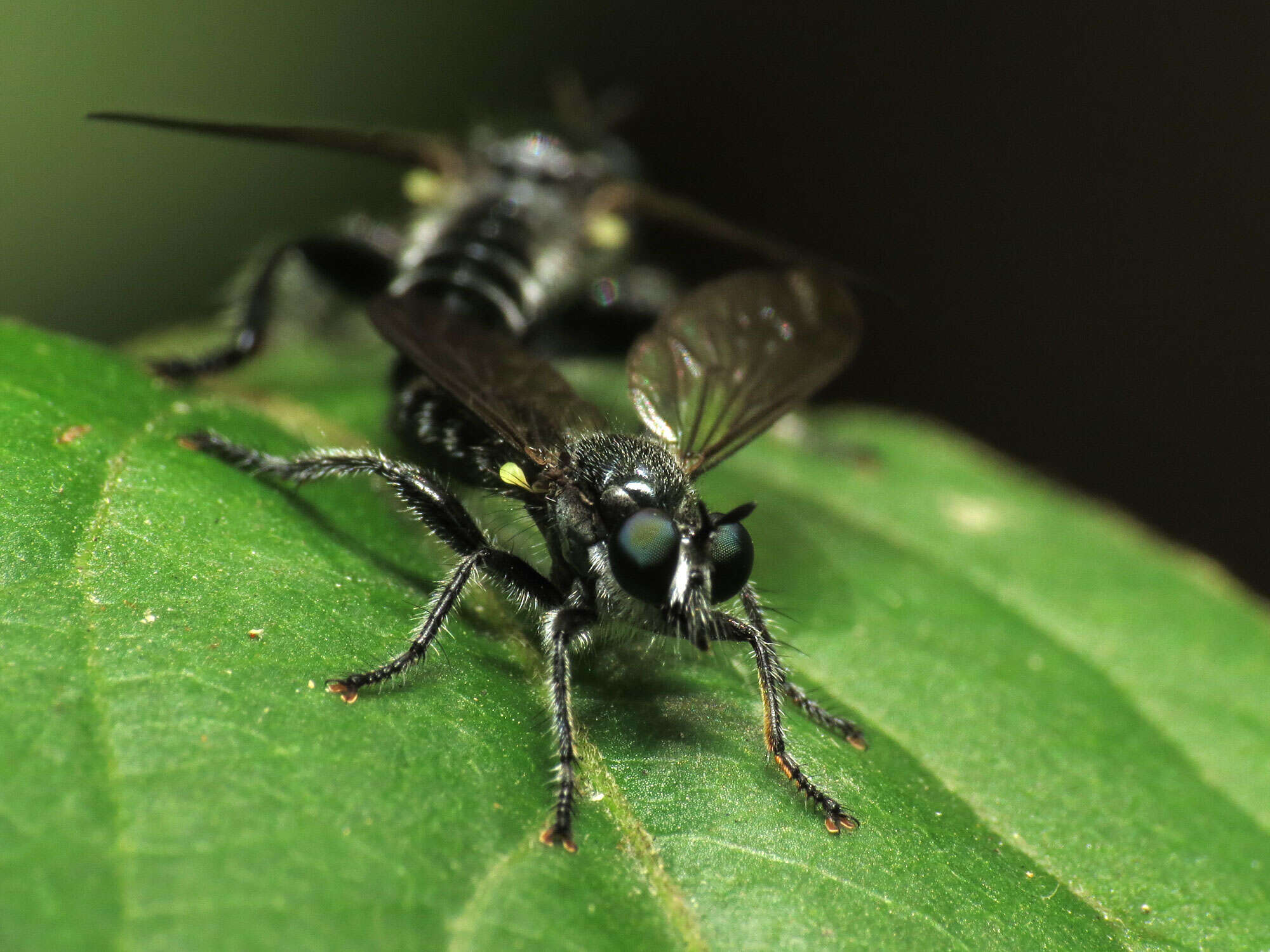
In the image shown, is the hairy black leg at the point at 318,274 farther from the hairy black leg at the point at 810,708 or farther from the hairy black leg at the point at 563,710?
the hairy black leg at the point at 810,708

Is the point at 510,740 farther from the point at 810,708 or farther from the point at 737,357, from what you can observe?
the point at 737,357

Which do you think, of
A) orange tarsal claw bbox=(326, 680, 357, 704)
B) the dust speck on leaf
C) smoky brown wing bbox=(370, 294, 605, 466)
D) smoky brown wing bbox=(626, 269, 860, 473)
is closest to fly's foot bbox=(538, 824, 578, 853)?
orange tarsal claw bbox=(326, 680, 357, 704)

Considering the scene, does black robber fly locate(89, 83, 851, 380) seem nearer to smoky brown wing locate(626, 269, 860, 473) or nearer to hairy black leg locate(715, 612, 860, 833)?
smoky brown wing locate(626, 269, 860, 473)

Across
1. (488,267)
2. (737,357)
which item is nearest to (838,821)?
(737,357)

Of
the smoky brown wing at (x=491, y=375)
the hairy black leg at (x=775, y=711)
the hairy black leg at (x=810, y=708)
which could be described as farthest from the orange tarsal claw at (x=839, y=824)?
the smoky brown wing at (x=491, y=375)

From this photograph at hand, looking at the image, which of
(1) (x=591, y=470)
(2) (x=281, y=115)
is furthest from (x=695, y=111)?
(1) (x=591, y=470)

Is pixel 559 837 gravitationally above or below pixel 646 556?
below
